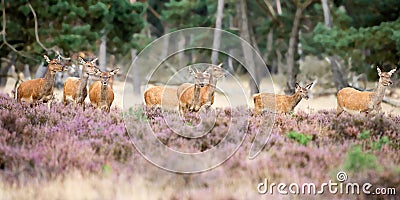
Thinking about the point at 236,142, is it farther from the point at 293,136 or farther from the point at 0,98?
the point at 0,98

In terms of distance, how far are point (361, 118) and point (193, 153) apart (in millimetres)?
3300

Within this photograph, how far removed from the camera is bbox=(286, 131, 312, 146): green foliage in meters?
8.23

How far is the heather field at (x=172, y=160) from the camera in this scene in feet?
21.2

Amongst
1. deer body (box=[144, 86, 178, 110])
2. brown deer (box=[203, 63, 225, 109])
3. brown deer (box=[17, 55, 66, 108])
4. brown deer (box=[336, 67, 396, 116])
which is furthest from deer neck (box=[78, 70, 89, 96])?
brown deer (box=[336, 67, 396, 116])

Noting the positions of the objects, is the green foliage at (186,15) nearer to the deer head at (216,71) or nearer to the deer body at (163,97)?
the deer body at (163,97)

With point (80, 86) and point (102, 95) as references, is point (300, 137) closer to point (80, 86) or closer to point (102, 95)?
point (102, 95)

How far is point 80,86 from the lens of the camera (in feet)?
35.8

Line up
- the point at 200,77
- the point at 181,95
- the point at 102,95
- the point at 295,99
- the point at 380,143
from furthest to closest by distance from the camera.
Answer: the point at 295,99, the point at 102,95, the point at 181,95, the point at 200,77, the point at 380,143

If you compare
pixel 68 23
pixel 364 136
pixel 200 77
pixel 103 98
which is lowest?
pixel 364 136

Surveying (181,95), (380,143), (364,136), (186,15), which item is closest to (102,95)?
(181,95)

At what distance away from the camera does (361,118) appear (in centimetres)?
950

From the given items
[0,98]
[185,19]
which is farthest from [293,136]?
[185,19]

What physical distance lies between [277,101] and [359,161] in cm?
450

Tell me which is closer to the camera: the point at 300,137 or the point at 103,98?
the point at 300,137
